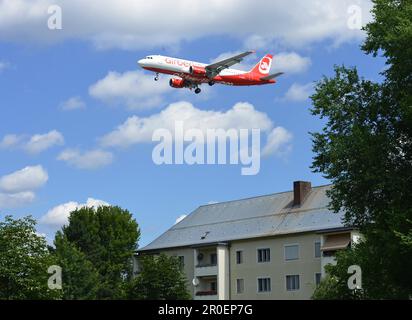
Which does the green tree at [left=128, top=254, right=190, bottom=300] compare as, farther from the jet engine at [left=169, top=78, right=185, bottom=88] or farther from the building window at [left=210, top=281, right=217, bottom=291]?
the jet engine at [left=169, top=78, right=185, bottom=88]

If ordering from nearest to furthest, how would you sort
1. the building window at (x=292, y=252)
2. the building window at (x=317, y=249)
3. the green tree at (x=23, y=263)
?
the green tree at (x=23, y=263), the building window at (x=317, y=249), the building window at (x=292, y=252)

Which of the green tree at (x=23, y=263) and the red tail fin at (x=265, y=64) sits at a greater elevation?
the red tail fin at (x=265, y=64)

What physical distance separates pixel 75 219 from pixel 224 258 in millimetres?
24258

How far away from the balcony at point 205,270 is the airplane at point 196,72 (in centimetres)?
2795

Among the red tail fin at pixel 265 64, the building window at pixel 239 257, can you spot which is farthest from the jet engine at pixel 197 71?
the building window at pixel 239 257

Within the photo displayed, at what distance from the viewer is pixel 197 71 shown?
2648 inches

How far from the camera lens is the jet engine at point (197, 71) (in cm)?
6681

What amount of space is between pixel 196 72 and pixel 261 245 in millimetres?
27570

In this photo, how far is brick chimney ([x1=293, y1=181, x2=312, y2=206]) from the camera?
293 feet

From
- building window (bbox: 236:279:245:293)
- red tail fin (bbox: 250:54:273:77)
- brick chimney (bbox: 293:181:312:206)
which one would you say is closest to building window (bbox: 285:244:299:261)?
brick chimney (bbox: 293:181:312:206)

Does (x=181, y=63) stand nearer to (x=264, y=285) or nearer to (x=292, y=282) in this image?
(x=292, y=282)

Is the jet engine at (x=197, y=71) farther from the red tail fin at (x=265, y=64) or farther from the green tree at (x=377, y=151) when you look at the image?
the green tree at (x=377, y=151)
